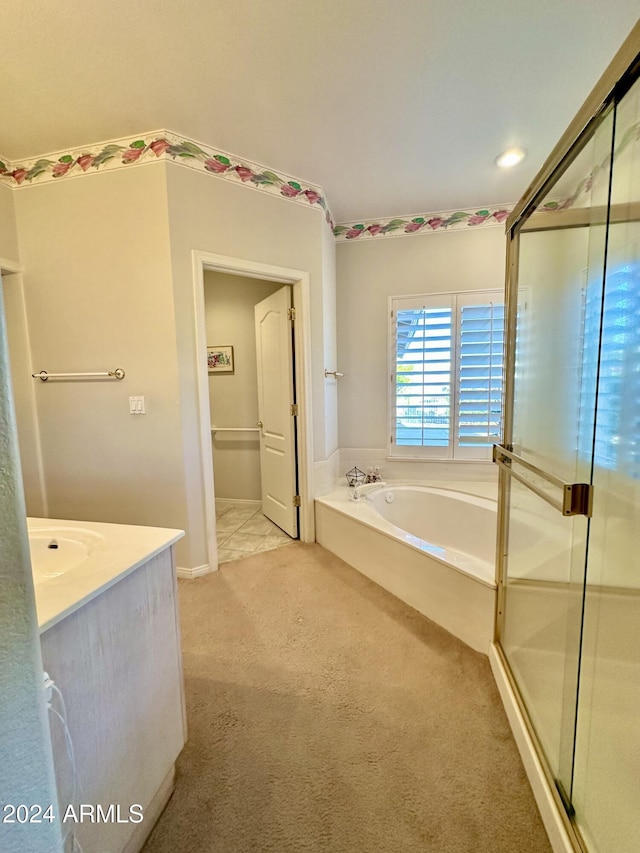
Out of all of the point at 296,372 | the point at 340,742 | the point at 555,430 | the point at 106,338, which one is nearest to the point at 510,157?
the point at 296,372

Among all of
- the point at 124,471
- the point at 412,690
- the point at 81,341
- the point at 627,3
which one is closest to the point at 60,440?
the point at 124,471

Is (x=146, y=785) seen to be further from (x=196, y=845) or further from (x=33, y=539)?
(x=33, y=539)

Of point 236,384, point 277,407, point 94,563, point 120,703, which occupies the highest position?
point 236,384

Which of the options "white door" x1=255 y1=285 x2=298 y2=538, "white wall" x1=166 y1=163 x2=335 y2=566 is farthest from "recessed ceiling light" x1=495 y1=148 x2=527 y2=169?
"white door" x1=255 y1=285 x2=298 y2=538

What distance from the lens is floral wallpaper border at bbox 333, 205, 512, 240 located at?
111 inches

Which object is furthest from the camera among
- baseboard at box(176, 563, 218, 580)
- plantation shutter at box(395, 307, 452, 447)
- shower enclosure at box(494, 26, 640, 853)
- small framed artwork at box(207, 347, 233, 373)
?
small framed artwork at box(207, 347, 233, 373)

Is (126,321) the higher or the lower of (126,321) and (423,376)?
the higher

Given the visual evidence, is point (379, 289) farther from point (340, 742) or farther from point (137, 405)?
point (340, 742)

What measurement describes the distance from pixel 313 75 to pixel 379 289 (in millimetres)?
1622

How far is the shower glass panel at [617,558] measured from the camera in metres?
0.82

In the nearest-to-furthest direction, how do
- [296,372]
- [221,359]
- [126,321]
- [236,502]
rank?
[126,321] < [296,372] < [221,359] < [236,502]

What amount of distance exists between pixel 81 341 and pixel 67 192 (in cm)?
86

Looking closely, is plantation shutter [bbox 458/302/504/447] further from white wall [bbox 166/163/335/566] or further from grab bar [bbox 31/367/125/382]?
grab bar [bbox 31/367/125/382]

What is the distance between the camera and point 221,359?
11.9 ft
